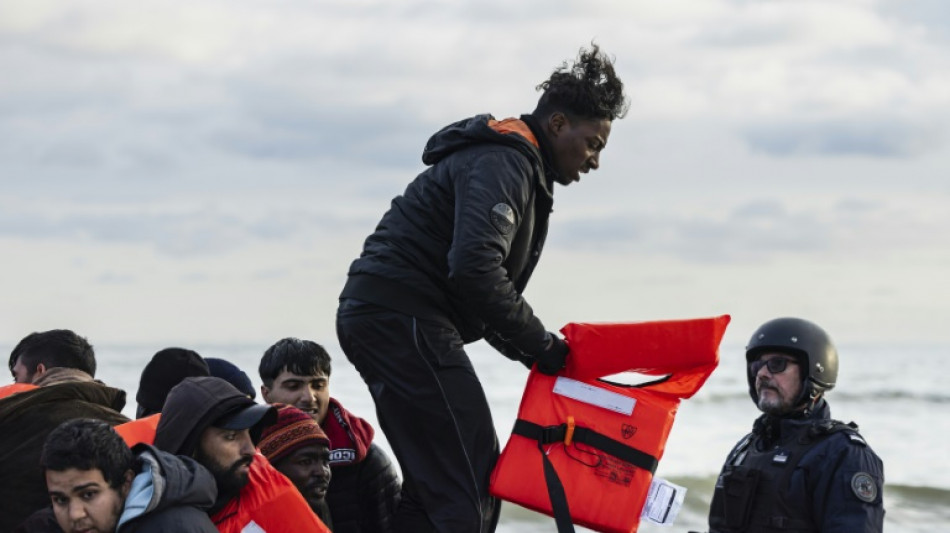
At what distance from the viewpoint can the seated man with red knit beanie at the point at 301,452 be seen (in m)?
5.16

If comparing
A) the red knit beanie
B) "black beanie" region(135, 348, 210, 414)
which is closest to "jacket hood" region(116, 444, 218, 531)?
the red knit beanie

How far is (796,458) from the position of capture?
544 centimetres

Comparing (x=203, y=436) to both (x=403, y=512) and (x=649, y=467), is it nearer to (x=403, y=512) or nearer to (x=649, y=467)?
(x=403, y=512)

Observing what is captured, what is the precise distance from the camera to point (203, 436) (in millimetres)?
4395

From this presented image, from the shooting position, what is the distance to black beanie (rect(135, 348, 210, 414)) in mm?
5562

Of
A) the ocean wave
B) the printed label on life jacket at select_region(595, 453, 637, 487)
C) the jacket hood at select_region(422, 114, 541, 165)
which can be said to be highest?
the ocean wave

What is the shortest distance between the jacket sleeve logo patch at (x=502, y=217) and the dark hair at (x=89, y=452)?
1.39 meters

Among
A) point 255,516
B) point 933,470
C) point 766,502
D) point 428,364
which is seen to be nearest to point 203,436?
point 255,516

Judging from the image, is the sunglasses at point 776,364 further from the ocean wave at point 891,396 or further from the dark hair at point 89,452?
the ocean wave at point 891,396

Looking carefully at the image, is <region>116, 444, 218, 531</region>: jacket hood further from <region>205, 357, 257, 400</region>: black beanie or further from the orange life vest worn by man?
<region>205, 357, 257, 400</region>: black beanie

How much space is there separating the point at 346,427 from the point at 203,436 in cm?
135

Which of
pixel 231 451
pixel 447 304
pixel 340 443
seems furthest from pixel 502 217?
pixel 340 443

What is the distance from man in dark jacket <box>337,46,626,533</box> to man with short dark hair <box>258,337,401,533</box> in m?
0.84

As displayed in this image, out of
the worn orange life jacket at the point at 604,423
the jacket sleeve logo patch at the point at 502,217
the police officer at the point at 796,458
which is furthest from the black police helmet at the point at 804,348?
the jacket sleeve logo patch at the point at 502,217
